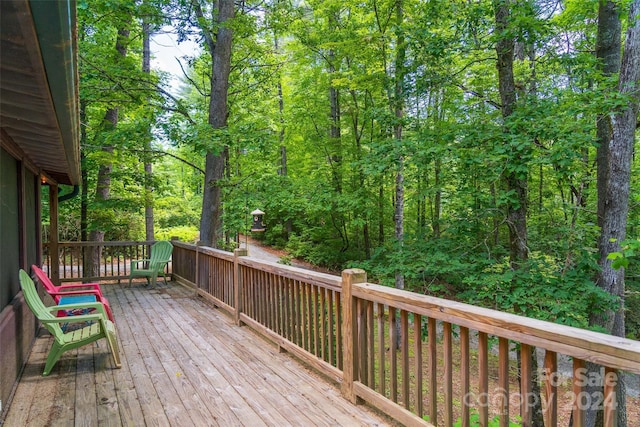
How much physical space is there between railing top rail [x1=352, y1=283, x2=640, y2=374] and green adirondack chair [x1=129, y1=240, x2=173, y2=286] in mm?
6003

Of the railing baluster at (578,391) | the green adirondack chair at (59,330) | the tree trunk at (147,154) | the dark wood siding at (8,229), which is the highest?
the tree trunk at (147,154)

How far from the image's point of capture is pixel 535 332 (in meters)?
1.56

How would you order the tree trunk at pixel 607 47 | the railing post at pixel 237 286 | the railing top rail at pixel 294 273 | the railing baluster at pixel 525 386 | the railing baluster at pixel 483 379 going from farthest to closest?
the tree trunk at pixel 607 47
the railing post at pixel 237 286
the railing top rail at pixel 294 273
the railing baluster at pixel 483 379
the railing baluster at pixel 525 386

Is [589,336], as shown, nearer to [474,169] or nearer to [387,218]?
[474,169]

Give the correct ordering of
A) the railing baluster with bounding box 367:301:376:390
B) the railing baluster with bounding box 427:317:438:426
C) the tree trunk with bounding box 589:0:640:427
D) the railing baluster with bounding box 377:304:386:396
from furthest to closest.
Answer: the tree trunk with bounding box 589:0:640:427 → the railing baluster with bounding box 367:301:376:390 → the railing baluster with bounding box 377:304:386:396 → the railing baluster with bounding box 427:317:438:426

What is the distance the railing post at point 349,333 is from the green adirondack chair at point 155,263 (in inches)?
217

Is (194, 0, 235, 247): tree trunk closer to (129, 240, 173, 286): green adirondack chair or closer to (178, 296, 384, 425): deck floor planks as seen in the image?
(129, 240, 173, 286): green adirondack chair

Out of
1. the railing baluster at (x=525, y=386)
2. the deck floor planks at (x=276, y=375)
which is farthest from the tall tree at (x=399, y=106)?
the railing baluster at (x=525, y=386)

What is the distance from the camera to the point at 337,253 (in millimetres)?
12078

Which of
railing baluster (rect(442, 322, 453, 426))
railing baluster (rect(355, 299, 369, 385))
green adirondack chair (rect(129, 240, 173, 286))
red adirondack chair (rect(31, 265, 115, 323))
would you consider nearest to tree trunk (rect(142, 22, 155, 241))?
green adirondack chair (rect(129, 240, 173, 286))

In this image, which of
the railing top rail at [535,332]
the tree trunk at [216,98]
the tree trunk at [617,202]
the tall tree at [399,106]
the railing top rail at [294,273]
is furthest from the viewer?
the tree trunk at [216,98]

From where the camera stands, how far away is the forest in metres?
4.72

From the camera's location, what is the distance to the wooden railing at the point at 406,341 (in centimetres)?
147

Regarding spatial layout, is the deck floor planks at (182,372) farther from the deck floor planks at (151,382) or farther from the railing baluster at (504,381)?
the railing baluster at (504,381)
